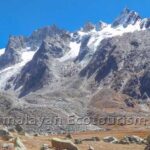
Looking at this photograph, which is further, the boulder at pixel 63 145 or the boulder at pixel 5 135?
the boulder at pixel 5 135

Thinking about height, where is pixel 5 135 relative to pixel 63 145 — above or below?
above

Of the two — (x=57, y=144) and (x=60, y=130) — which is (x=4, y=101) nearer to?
(x=60, y=130)

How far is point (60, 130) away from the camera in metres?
142

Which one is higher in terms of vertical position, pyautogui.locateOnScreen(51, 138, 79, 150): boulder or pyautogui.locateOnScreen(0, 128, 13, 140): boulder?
pyautogui.locateOnScreen(0, 128, 13, 140): boulder

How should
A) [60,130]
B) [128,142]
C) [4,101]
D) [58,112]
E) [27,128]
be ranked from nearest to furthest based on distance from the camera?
[128,142] → [27,128] → [60,130] → [4,101] → [58,112]

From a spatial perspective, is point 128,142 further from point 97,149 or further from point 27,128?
point 27,128

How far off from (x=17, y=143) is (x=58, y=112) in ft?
447

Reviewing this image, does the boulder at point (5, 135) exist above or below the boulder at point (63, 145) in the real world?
above

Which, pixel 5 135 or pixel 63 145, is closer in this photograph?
pixel 63 145

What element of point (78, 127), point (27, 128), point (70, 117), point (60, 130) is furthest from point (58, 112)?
point (27, 128)

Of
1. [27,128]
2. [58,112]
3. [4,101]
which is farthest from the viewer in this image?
[58,112]

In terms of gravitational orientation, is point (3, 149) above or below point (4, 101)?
below

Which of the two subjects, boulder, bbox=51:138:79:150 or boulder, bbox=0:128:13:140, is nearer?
boulder, bbox=51:138:79:150

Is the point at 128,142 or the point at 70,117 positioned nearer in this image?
the point at 128,142
